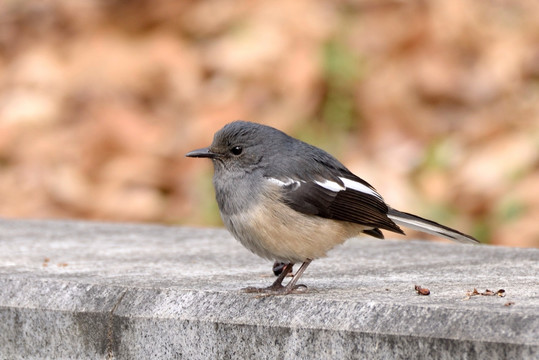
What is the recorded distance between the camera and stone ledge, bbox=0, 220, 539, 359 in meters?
3.35

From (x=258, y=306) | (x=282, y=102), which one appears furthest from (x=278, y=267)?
(x=282, y=102)

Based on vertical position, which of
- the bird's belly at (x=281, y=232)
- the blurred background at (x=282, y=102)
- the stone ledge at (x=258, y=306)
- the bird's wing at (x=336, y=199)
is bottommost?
the stone ledge at (x=258, y=306)

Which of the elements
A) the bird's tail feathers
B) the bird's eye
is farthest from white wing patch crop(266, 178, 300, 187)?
the bird's tail feathers

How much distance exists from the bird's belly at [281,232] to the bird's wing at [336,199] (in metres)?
0.04

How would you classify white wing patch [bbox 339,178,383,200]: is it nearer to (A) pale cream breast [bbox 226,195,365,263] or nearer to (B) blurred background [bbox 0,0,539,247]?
(A) pale cream breast [bbox 226,195,365,263]

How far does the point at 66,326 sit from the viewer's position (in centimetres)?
402

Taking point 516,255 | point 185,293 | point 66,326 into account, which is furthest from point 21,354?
point 516,255

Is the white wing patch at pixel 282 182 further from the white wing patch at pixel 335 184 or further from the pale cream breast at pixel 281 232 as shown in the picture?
the pale cream breast at pixel 281 232

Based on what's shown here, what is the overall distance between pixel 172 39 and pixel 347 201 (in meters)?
5.60

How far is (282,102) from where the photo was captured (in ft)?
28.1

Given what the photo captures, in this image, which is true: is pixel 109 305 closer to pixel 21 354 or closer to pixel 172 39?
pixel 21 354

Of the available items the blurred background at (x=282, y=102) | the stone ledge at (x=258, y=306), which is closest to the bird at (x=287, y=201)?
the stone ledge at (x=258, y=306)

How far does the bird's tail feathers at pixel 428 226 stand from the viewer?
4.56 metres

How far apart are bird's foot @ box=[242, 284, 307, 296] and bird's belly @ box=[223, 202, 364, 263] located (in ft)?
0.47
